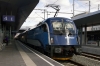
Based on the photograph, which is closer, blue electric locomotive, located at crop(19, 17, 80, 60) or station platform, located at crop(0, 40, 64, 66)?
station platform, located at crop(0, 40, 64, 66)

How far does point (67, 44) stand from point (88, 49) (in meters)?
12.1

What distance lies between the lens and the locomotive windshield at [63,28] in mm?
13653

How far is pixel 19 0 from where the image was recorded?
21516 mm

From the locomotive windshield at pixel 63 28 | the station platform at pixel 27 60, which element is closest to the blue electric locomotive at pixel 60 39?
the locomotive windshield at pixel 63 28

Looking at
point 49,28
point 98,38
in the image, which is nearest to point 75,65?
point 49,28

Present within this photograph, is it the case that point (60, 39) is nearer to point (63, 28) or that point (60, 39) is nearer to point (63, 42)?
point (63, 42)

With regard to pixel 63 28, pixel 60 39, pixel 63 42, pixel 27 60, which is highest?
pixel 63 28

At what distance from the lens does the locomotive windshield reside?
13653mm

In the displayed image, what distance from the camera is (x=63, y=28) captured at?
548 inches

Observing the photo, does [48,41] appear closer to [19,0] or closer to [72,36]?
[72,36]

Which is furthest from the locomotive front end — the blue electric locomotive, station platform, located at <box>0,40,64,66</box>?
station platform, located at <box>0,40,64,66</box>

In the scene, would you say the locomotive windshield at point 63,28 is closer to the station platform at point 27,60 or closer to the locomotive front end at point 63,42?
the locomotive front end at point 63,42

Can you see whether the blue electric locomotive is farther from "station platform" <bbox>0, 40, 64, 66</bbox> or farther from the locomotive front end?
"station platform" <bbox>0, 40, 64, 66</bbox>

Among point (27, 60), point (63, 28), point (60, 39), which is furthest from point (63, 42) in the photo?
point (27, 60)
